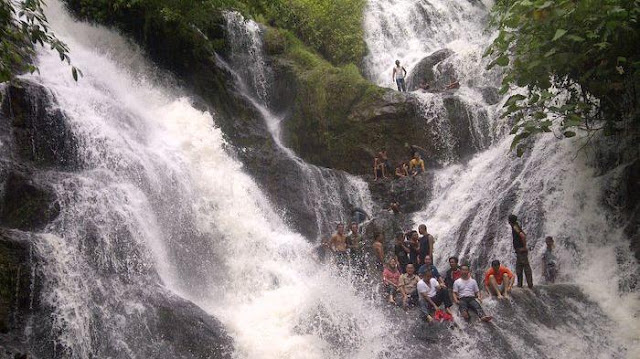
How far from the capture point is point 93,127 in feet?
36.6

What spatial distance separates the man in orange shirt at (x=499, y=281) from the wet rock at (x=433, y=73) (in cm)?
933

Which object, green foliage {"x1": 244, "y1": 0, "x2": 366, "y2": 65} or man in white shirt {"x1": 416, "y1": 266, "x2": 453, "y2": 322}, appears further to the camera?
green foliage {"x1": 244, "y1": 0, "x2": 366, "y2": 65}

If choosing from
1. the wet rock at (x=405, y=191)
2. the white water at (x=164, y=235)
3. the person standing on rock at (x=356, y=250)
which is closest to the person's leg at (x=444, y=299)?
the white water at (x=164, y=235)

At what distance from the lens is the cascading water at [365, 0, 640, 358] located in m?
8.48

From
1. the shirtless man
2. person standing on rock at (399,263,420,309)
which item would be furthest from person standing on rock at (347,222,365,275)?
person standing on rock at (399,263,420,309)

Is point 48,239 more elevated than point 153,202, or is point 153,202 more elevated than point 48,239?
point 153,202

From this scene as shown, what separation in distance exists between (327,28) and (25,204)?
44.8 ft

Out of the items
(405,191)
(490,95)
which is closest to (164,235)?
(405,191)

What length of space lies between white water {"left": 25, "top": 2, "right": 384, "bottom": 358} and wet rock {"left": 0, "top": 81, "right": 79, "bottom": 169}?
0.28 metres

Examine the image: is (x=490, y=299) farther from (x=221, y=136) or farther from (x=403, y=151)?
(x=221, y=136)

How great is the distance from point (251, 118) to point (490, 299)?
9037 millimetres

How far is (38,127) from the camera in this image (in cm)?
1033

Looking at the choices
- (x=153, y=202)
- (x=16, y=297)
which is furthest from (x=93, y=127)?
(x=16, y=297)

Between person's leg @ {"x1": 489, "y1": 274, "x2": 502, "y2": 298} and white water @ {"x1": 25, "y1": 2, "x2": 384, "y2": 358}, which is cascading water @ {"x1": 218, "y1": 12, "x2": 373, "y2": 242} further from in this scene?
person's leg @ {"x1": 489, "y1": 274, "x2": 502, "y2": 298}
